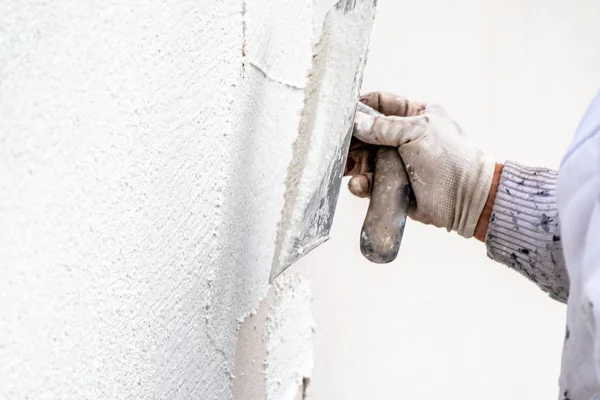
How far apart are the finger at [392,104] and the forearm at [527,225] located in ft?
0.57

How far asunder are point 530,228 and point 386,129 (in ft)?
0.90

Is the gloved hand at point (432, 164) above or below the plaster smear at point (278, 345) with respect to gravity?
above

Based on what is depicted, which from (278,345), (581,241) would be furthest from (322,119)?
(278,345)

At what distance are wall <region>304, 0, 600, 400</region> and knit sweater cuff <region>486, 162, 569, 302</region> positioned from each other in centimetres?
36

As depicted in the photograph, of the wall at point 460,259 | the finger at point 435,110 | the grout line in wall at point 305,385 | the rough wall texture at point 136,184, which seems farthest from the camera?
the wall at point 460,259

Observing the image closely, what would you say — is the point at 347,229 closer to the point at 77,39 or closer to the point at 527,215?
the point at 527,215

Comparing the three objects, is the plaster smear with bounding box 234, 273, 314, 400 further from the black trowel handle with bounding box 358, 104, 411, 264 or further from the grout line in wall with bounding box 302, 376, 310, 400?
the black trowel handle with bounding box 358, 104, 411, 264

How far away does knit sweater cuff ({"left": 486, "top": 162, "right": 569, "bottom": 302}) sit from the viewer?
96 centimetres

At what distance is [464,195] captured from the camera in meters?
1.04

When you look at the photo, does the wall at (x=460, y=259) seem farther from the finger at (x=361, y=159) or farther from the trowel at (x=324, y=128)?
the trowel at (x=324, y=128)

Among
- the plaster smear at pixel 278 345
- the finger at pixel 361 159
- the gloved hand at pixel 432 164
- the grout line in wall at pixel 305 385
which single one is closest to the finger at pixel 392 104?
the gloved hand at pixel 432 164

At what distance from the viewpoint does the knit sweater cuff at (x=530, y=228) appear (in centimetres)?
96

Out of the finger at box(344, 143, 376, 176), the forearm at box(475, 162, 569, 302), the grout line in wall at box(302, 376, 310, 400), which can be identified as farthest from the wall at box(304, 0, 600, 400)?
the forearm at box(475, 162, 569, 302)

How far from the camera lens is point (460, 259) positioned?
1725 millimetres
